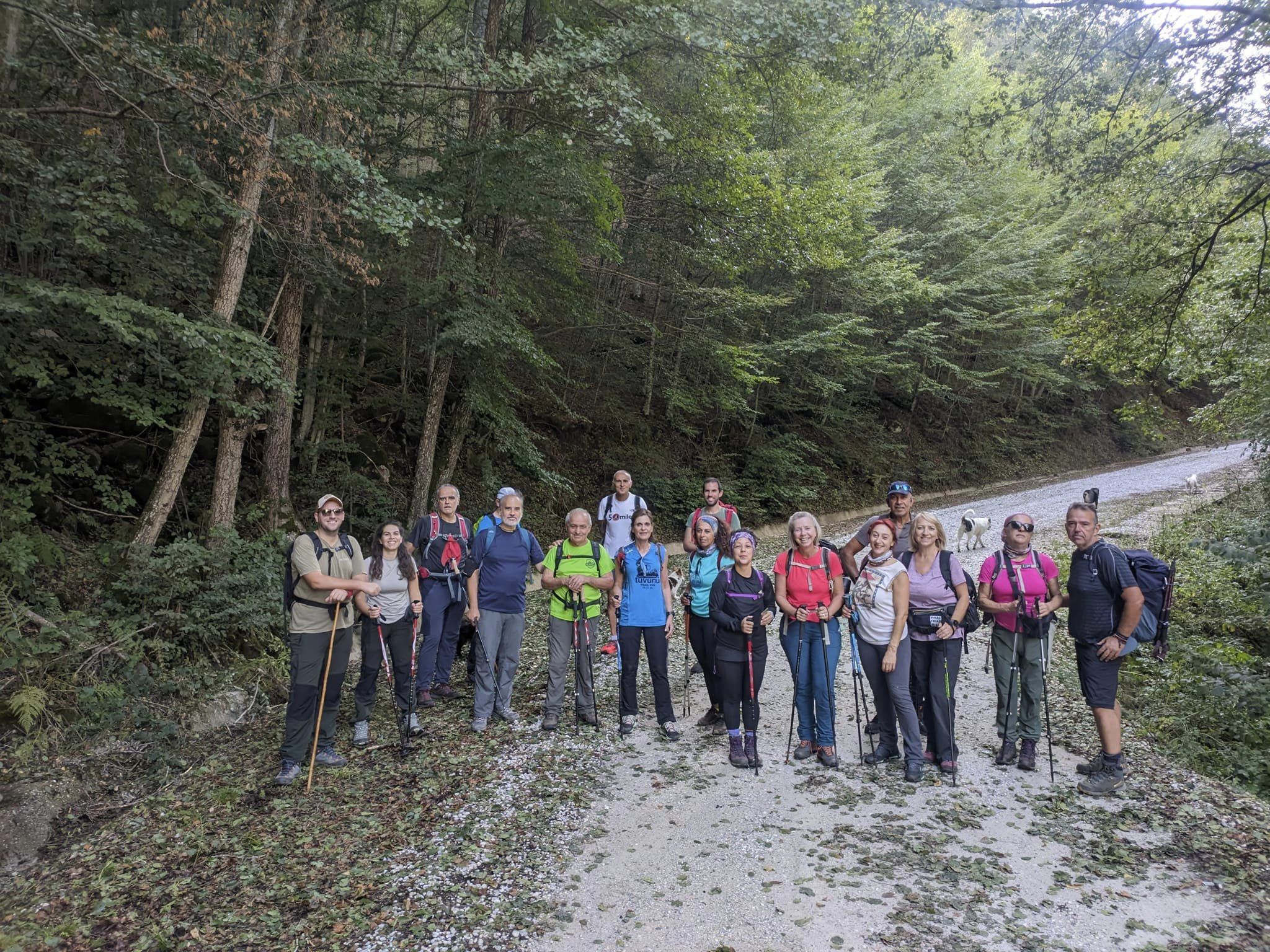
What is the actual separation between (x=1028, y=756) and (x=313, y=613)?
5378 mm

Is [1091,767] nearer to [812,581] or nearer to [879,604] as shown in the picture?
[879,604]

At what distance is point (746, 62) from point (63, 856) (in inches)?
421

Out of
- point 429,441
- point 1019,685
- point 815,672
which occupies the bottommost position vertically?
point 1019,685

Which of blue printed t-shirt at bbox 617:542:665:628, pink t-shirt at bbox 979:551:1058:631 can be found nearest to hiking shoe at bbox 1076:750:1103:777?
pink t-shirt at bbox 979:551:1058:631

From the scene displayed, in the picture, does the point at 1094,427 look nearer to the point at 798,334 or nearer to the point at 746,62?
the point at 798,334

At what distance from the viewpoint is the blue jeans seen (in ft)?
17.2

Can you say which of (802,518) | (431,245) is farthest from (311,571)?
(431,245)

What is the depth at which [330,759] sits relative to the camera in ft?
16.9

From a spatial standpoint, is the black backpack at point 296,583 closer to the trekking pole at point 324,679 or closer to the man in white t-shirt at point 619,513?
the trekking pole at point 324,679

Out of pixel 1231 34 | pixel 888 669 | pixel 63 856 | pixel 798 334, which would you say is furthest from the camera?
pixel 798 334

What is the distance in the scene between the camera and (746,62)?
9328 millimetres

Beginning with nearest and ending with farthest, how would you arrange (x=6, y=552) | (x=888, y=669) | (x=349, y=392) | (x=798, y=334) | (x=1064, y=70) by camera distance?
1. (x=888, y=669)
2. (x=6, y=552)
3. (x=1064, y=70)
4. (x=349, y=392)
5. (x=798, y=334)

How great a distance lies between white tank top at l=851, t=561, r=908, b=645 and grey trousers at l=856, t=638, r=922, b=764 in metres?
0.08

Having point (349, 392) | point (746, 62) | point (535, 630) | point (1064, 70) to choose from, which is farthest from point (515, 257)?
point (1064, 70)
